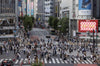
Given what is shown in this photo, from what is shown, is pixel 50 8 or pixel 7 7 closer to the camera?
pixel 7 7

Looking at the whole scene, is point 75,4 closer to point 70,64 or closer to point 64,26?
point 64,26

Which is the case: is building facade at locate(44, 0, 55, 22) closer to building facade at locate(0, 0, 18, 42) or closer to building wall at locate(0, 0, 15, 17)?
building wall at locate(0, 0, 15, 17)

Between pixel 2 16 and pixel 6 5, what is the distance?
12.4 feet

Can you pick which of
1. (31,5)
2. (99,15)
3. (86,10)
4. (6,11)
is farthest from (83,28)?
(31,5)

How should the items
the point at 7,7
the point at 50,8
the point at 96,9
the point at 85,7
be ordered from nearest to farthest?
the point at 96,9 → the point at 7,7 → the point at 85,7 → the point at 50,8

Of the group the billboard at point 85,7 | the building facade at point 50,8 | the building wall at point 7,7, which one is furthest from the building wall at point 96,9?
the building facade at point 50,8

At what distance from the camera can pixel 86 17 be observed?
64312 mm

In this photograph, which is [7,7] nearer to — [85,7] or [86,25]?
[85,7]

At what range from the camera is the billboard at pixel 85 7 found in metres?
63.1

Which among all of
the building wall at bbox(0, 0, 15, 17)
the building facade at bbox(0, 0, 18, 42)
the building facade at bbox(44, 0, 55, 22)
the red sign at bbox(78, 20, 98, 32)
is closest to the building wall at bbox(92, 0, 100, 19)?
the red sign at bbox(78, 20, 98, 32)

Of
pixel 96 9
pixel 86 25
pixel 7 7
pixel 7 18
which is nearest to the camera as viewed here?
pixel 86 25

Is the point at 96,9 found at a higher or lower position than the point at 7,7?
lower

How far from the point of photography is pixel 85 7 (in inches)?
2499

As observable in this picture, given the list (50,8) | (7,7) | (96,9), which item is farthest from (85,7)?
(50,8)
